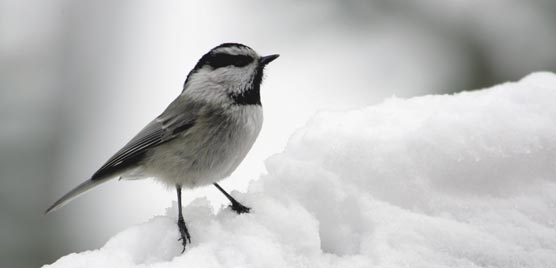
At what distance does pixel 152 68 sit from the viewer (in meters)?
5.99

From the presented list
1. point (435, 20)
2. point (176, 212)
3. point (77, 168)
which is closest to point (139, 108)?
point (77, 168)

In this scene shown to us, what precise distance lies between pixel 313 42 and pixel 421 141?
3.64 metres

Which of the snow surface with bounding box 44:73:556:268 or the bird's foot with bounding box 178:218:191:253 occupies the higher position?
the snow surface with bounding box 44:73:556:268

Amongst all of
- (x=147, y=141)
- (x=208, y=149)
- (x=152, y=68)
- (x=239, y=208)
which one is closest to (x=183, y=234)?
(x=239, y=208)

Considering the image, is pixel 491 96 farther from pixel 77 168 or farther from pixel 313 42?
pixel 77 168

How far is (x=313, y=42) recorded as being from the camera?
212 inches

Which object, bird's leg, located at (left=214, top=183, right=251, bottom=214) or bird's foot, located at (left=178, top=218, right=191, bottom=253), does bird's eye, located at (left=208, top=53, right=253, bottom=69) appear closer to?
bird's leg, located at (left=214, top=183, right=251, bottom=214)

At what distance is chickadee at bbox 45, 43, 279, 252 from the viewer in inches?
92.6

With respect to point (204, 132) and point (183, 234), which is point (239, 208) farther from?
point (204, 132)

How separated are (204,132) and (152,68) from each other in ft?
12.6

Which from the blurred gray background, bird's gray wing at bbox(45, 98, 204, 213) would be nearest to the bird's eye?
bird's gray wing at bbox(45, 98, 204, 213)

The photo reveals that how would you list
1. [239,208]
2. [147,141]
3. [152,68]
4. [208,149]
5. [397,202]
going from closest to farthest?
[397,202]
[239,208]
[208,149]
[147,141]
[152,68]

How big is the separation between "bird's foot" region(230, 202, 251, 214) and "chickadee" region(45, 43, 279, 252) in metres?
0.40

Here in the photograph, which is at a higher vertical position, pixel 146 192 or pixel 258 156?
pixel 258 156
